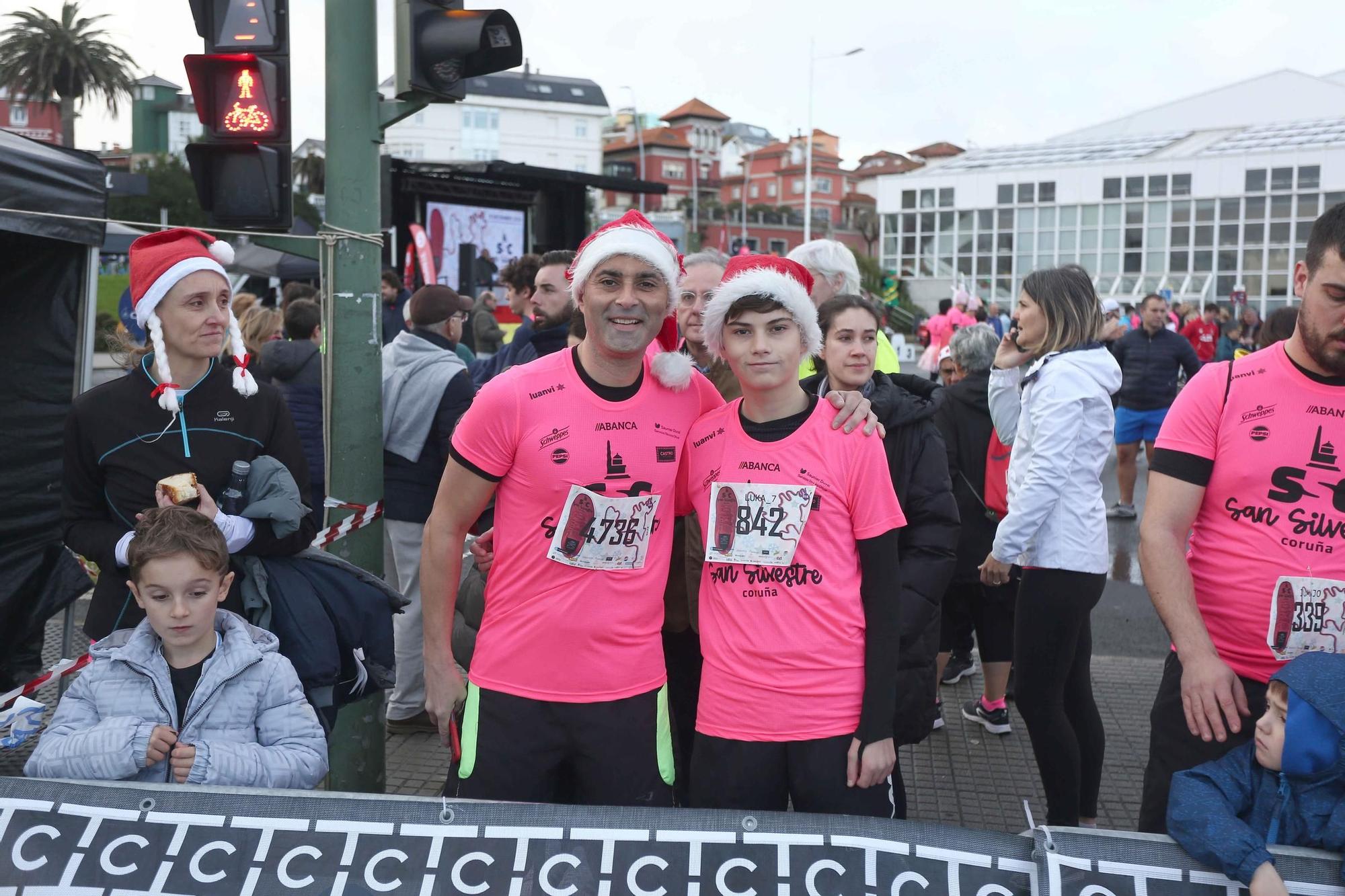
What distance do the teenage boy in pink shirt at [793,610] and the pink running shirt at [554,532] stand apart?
6.4 inches

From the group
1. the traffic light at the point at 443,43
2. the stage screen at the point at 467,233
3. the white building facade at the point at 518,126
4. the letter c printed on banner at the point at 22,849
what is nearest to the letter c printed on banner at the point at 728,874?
the letter c printed on banner at the point at 22,849

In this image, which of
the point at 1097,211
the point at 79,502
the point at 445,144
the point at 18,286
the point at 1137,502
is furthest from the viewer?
the point at 445,144

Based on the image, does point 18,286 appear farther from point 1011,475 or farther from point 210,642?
point 1011,475

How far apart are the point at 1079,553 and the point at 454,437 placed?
2253 mm

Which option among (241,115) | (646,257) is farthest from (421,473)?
(646,257)

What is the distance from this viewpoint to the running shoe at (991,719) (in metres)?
5.61

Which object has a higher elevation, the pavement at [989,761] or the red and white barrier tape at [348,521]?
the red and white barrier tape at [348,521]

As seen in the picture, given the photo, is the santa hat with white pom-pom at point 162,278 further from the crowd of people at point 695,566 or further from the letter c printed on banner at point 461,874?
the letter c printed on banner at point 461,874

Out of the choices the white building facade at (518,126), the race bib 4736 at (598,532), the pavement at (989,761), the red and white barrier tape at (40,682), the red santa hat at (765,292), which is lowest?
the pavement at (989,761)

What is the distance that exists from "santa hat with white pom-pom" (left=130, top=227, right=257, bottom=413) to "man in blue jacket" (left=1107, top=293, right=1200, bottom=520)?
9341 millimetres

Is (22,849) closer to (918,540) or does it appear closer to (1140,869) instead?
(918,540)

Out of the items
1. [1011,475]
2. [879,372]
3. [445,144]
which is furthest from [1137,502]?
[445,144]

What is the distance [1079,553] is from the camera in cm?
397

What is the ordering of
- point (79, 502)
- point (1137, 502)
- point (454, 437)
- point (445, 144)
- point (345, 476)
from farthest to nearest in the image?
1. point (445, 144)
2. point (1137, 502)
3. point (345, 476)
4. point (79, 502)
5. point (454, 437)
